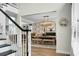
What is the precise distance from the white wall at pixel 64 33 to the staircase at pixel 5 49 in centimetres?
90

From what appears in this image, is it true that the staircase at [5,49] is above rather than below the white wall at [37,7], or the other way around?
below

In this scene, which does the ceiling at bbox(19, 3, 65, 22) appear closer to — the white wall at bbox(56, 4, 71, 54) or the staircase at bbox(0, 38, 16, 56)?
the white wall at bbox(56, 4, 71, 54)

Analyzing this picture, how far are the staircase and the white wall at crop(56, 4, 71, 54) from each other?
896 millimetres

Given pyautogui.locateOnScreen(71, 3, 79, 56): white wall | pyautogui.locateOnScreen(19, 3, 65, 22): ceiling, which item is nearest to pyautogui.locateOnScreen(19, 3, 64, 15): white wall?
pyautogui.locateOnScreen(19, 3, 65, 22): ceiling

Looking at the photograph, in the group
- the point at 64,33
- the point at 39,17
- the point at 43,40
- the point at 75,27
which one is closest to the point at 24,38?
the point at 43,40

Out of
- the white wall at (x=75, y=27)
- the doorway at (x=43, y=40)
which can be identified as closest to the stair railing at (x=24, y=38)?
the doorway at (x=43, y=40)

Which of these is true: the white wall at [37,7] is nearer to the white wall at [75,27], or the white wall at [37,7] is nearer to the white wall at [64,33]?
the white wall at [64,33]

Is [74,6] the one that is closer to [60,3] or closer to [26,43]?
A: [60,3]

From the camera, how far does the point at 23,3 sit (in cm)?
178

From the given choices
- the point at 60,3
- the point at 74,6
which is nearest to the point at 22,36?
the point at 60,3

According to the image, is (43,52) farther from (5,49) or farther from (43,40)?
(5,49)

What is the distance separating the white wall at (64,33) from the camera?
1.74 m

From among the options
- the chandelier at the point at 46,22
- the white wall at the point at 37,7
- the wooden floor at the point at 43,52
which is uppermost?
the white wall at the point at 37,7

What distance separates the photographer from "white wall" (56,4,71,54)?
1.74 m
